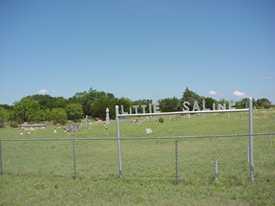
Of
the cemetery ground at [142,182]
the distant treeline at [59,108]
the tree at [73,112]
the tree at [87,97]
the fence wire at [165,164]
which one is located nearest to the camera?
the cemetery ground at [142,182]

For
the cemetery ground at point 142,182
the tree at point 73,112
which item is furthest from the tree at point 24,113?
the cemetery ground at point 142,182

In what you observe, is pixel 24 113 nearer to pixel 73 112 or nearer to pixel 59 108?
pixel 59 108

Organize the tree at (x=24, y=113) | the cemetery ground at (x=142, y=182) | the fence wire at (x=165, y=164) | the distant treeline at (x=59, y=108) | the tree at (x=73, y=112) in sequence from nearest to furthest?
the cemetery ground at (x=142, y=182), the fence wire at (x=165, y=164), the distant treeline at (x=59, y=108), the tree at (x=24, y=113), the tree at (x=73, y=112)

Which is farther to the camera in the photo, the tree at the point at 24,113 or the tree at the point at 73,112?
the tree at the point at 73,112

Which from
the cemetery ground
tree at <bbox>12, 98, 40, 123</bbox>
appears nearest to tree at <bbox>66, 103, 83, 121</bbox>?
tree at <bbox>12, 98, 40, 123</bbox>

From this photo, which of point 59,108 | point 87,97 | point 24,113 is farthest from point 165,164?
point 87,97

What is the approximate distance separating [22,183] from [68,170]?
2445mm

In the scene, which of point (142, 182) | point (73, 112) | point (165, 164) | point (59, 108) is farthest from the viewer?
point (73, 112)

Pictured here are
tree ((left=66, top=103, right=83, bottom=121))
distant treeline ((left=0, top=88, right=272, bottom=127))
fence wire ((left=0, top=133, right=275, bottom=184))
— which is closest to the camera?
fence wire ((left=0, top=133, right=275, bottom=184))

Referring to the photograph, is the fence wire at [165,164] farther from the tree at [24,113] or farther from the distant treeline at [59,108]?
the tree at [24,113]

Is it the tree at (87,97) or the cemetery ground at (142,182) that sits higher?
the tree at (87,97)

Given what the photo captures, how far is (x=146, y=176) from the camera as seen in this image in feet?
31.8

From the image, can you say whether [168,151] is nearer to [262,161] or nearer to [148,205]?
[262,161]

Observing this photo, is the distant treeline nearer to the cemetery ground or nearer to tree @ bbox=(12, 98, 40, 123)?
tree @ bbox=(12, 98, 40, 123)
